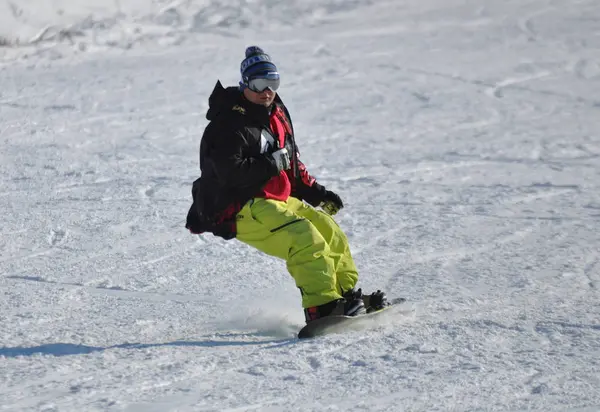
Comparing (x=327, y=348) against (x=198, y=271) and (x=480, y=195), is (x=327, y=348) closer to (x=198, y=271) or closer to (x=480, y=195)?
(x=198, y=271)

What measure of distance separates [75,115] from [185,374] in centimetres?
757

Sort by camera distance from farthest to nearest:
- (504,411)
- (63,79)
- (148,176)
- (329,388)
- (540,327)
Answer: (63,79) → (148,176) → (540,327) → (329,388) → (504,411)

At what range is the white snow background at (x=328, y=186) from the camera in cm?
409

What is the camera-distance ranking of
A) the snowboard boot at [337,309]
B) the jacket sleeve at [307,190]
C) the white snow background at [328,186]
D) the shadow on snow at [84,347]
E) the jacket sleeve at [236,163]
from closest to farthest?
the white snow background at [328,186], the shadow on snow at [84,347], the jacket sleeve at [236,163], the snowboard boot at [337,309], the jacket sleeve at [307,190]

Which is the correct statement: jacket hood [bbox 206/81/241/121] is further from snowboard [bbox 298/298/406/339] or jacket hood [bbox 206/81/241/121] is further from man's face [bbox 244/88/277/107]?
snowboard [bbox 298/298/406/339]

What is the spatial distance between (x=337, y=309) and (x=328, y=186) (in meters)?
4.00

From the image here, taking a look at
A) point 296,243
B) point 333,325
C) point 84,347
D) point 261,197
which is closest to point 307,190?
point 261,197

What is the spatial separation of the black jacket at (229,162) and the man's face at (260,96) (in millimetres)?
27

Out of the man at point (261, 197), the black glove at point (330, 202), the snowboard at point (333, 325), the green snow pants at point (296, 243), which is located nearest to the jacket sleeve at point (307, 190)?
the black glove at point (330, 202)

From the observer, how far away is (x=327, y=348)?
444 cm

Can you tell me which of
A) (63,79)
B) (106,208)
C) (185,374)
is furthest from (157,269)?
(63,79)

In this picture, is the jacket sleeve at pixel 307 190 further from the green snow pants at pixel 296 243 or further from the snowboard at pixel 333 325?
the snowboard at pixel 333 325

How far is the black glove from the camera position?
5297 millimetres

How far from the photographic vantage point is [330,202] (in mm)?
5312
